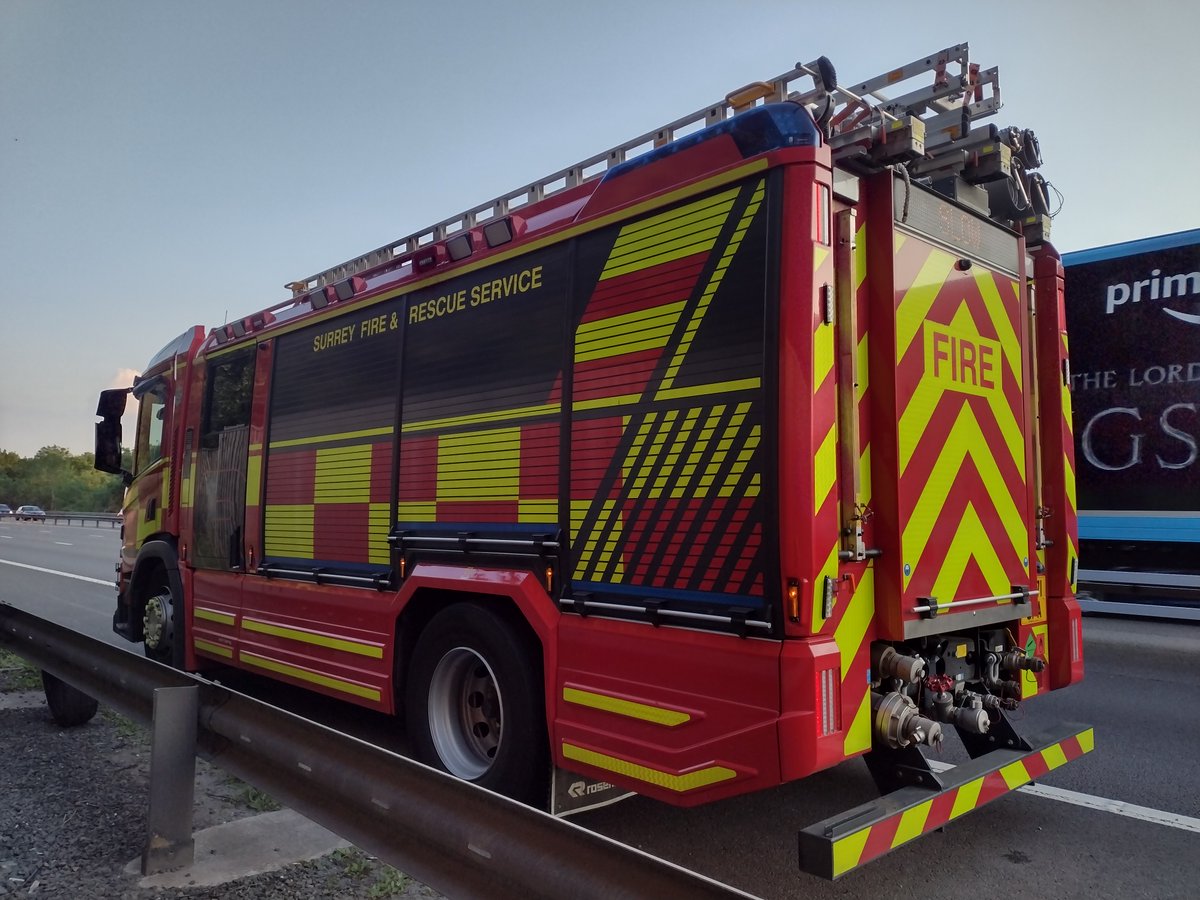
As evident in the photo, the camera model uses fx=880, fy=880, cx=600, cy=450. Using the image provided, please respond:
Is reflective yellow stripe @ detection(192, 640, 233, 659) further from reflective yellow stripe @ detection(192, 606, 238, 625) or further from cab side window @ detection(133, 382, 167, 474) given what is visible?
cab side window @ detection(133, 382, 167, 474)

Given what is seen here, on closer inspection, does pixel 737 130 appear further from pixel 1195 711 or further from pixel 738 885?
pixel 1195 711

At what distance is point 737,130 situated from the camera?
133 inches

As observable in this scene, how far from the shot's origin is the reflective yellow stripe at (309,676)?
504cm

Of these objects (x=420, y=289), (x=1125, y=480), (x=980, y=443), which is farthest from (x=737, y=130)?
(x=1125, y=480)

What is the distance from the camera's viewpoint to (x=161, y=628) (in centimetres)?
739

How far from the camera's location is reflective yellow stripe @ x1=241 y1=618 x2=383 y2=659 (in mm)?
4996

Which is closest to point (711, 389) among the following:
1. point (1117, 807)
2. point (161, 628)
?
point (1117, 807)

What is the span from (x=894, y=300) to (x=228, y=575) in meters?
5.21

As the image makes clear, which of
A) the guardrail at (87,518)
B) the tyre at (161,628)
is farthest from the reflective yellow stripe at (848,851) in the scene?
the guardrail at (87,518)

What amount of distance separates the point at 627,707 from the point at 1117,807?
2.65 metres

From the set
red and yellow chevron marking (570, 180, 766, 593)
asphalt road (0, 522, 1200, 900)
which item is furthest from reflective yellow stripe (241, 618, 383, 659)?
red and yellow chevron marking (570, 180, 766, 593)

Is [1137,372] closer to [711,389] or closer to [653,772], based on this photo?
[711,389]

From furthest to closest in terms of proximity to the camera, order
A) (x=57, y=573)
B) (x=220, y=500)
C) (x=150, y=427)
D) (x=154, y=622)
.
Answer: (x=57, y=573)
(x=150, y=427)
(x=154, y=622)
(x=220, y=500)

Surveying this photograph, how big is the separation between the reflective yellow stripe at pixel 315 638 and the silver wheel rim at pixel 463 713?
0.56m
